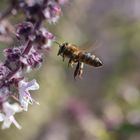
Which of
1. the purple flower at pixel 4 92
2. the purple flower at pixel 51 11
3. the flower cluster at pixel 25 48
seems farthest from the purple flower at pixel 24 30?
the purple flower at pixel 4 92

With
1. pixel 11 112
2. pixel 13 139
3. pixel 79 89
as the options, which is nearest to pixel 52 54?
pixel 13 139

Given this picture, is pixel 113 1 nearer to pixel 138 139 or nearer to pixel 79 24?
pixel 79 24

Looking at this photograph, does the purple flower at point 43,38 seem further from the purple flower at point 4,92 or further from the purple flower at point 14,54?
the purple flower at point 4,92

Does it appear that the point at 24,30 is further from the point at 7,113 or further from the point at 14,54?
the point at 7,113

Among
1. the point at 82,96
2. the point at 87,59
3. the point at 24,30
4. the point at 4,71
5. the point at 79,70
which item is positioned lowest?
the point at 4,71

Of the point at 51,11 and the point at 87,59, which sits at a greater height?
the point at 87,59

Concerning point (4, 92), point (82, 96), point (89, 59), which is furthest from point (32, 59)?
point (82, 96)

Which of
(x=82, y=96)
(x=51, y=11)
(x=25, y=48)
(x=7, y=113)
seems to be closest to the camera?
(x=51, y=11)
